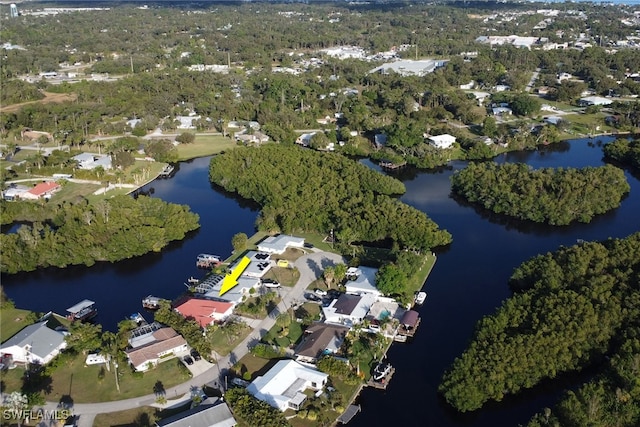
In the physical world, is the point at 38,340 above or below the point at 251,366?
above

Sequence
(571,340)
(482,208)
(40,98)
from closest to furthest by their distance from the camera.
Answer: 1. (571,340)
2. (482,208)
3. (40,98)

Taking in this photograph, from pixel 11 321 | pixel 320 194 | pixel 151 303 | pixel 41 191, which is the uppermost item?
pixel 320 194

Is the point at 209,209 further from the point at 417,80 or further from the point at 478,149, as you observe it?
the point at 417,80

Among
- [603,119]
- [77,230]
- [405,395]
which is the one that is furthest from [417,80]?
[405,395]

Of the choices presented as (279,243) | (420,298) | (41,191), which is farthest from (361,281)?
(41,191)

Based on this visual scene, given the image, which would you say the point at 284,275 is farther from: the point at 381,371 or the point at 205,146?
the point at 205,146

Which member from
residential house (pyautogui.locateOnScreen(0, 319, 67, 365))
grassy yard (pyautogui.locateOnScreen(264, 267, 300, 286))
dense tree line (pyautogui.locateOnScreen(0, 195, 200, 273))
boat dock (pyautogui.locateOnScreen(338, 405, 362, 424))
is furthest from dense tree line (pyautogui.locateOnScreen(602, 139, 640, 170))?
residential house (pyautogui.locateOnScreen(0, 319, 67, 365))
